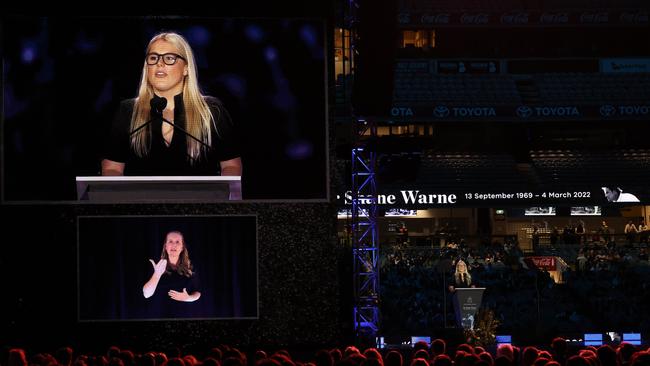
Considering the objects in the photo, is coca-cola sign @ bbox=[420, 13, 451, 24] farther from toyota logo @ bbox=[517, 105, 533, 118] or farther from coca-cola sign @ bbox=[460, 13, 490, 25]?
toyota logo @ bbox=[517, 105, 533, 118]

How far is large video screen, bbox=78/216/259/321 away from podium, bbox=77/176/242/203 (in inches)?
11.2

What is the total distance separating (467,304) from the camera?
59.9 ft

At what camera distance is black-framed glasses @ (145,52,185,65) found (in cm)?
1237

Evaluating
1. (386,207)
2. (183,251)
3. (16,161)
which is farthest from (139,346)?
(386,207)

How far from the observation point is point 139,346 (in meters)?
12.5

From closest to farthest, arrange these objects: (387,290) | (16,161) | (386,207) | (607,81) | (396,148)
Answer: (16,161), (396,148), (387,290), (386,207), (607,81)

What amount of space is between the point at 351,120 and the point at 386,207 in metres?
13.6

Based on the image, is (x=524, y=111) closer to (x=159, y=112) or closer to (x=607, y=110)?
(x=607, y=110)

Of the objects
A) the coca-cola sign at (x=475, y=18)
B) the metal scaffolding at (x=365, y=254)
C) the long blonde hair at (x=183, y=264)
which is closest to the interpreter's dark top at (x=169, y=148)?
the long blonde hair at (x=183, y=264)

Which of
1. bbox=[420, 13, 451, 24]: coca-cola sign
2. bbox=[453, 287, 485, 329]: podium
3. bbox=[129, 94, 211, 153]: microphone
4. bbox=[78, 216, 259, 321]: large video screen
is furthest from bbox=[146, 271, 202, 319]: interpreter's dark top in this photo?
bbox=[420, 13, 451, 24]: coca-cola sign

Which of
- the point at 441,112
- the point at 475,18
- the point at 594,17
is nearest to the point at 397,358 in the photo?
the point at 441,112

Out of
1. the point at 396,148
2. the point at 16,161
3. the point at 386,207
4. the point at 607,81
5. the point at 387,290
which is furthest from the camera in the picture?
the point at 607,81

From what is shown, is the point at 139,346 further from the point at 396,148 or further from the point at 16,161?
the point at 396,148

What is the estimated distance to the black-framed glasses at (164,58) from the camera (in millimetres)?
12367
